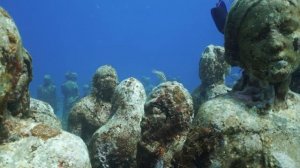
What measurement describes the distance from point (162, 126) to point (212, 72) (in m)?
3.47

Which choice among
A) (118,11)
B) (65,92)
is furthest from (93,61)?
(65,92)

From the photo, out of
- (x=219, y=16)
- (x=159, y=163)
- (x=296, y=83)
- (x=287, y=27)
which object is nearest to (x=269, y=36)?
(x=287, y=27)

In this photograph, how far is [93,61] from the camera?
519 ft

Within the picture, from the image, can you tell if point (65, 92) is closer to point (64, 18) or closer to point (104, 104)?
point (104, 104)

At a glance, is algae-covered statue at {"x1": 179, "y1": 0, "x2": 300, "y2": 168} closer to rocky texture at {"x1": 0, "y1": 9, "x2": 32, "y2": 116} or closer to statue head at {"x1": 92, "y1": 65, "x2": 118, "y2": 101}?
rocky texture at {"x1": 0, "y1": 9, "x2": 32, "y2": 116}

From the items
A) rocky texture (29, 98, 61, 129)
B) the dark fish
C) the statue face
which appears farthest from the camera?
the dark fish

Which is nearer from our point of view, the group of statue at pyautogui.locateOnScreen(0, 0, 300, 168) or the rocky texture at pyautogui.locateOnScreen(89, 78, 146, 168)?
the group of statue at pyautogui.locateOnScreen(0, 0, 300, 168)

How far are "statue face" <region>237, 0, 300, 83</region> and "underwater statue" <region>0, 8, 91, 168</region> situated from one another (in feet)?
5.39

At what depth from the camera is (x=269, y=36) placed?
10.6 feet

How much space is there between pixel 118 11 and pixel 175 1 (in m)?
28.7

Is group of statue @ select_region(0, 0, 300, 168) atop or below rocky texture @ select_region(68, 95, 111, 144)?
below

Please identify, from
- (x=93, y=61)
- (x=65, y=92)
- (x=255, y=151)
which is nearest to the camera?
(x=255, y=151)

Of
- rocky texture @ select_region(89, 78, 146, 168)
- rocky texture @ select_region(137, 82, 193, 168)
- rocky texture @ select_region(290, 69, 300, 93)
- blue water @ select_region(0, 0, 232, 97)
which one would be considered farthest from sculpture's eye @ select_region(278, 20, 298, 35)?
blue water @ select_region(0, 0, 232, 97)

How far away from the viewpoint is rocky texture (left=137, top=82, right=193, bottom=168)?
354cm
